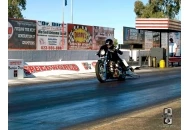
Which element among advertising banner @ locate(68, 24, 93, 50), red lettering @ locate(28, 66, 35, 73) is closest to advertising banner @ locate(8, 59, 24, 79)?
red lettering @ locate(28, 66, 35, 73)

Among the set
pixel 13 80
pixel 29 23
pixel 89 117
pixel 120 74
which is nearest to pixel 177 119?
pixel 89 117

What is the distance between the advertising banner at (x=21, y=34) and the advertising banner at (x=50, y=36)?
66 centimetres

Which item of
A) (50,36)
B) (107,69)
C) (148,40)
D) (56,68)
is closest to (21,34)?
(50,36)

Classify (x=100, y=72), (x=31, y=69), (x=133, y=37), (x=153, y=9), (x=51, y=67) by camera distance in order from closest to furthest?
(x=100, y=72), (x=31, y=69), (x=51, y=67), (x=133, y=37), (x=153, y=9)

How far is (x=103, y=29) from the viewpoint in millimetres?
38938

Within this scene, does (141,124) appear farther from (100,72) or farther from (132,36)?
(132,36)

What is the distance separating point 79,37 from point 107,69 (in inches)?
687

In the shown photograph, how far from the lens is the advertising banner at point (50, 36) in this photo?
30586 mm

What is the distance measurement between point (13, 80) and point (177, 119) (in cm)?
1372

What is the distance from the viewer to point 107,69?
17.8 meters

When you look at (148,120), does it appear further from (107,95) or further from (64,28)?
(64,28)
